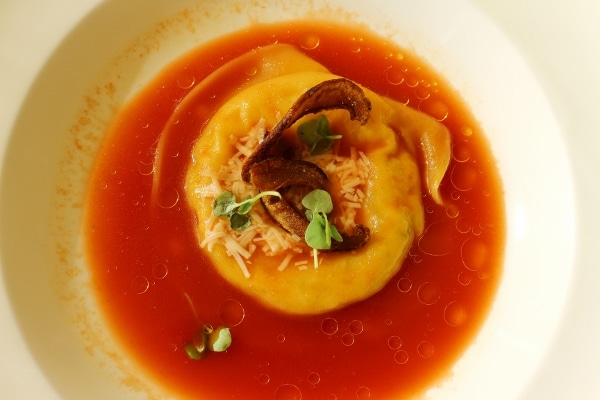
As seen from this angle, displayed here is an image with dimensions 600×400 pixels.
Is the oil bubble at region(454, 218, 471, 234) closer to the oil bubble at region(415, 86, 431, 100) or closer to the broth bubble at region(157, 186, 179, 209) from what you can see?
the oil bubble at region(415, 86, 431, 100)

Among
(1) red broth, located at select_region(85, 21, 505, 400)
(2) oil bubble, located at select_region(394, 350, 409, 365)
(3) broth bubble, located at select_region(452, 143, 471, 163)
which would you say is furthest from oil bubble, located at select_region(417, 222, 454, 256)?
(2) oil bubble, located at select_region(394, 350, 409, 365)

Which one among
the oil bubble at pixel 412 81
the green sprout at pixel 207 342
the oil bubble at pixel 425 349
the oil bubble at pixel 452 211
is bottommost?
the oil bubble at pixel 425 349

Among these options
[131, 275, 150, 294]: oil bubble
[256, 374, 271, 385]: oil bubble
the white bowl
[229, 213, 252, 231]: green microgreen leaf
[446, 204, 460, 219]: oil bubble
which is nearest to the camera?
the white bowl

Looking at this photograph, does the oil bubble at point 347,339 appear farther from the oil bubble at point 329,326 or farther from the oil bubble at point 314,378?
the oil bubble at point 314,378

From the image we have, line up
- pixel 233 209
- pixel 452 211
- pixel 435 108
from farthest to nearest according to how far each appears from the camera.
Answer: pixel 435 108 → pixel 452 211 → pixel 233 209

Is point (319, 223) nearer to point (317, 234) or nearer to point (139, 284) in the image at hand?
point (317, 234)

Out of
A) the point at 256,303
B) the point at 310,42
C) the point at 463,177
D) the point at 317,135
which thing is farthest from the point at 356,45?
the point at 256,303

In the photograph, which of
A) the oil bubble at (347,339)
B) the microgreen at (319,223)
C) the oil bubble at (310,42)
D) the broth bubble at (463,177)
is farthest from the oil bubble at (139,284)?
the broth bubble at (463,177)
